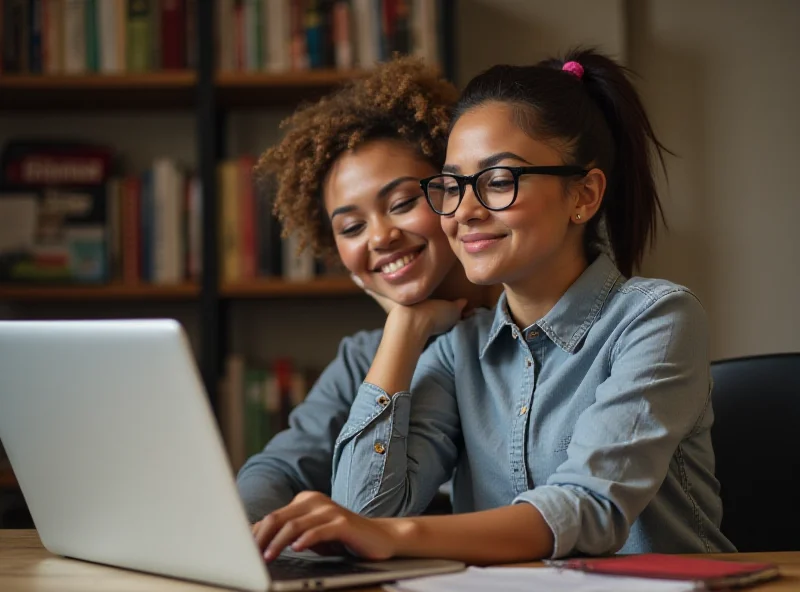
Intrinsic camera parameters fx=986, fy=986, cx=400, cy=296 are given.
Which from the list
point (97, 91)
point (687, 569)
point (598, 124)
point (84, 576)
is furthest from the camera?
point (97, 91)

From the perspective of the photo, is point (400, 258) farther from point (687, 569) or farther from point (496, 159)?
point (687, 569)

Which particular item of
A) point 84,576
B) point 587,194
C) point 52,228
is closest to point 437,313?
point 587,194

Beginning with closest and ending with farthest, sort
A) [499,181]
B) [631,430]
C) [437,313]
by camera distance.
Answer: [631,430] → [499,181] → [437,313]

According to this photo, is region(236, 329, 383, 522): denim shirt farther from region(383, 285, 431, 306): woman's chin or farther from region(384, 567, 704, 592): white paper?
region(384, 567, 704, 592): white paper

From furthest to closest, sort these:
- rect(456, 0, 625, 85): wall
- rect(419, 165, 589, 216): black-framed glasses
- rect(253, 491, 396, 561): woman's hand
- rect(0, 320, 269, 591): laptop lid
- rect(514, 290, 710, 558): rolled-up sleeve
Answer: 1. rect(456, 0, 625, 85): wall
2. rect(419, 165, 589, 216): black-framed glasses
3. rect(514, 290, 710, 558): rolled-up sleeve
4. rect(253, 491, 396, 561): woman's hand
5. rect(0, 320, 269, 591): laptop lid

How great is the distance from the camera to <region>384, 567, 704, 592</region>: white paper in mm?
764

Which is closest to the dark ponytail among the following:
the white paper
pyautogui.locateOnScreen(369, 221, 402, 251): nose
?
pyautogui.locateOnScreen(369, 221, 402, 251): nose

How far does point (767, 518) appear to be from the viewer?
55.6 inches

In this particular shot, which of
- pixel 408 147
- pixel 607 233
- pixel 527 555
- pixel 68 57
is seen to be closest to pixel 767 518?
pixel 607 233

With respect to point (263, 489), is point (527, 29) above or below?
above

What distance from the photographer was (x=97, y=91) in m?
2.68

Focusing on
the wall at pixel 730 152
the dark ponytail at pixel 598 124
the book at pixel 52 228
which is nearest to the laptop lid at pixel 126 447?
the dark ponytail at pixel 598 124

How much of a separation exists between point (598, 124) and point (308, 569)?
750 mm

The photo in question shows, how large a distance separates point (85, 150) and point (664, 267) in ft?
5.60
